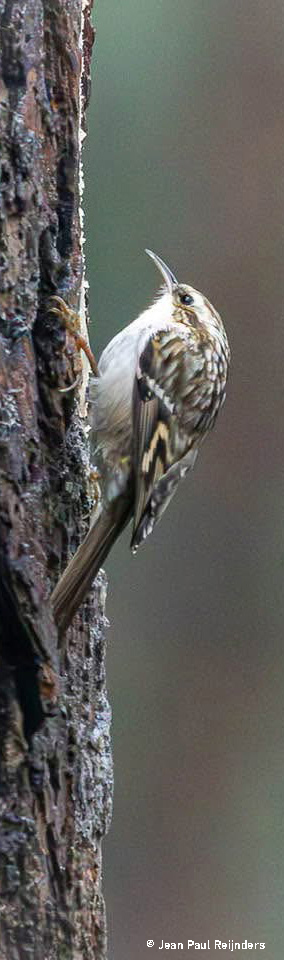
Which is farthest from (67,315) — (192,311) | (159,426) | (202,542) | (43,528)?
(202,542)

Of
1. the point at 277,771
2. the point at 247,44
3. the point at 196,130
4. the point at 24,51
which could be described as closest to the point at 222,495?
the point at 277,771

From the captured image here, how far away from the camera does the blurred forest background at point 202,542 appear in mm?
5680

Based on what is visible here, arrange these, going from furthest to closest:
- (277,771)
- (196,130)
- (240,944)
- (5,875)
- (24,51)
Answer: (196,130) < (277,771) < (240,944) < (24,51) < (5,875)

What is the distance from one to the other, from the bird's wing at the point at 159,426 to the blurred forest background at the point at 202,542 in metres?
2.59

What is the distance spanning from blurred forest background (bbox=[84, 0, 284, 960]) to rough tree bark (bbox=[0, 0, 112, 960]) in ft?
10.0

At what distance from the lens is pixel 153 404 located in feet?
10.1

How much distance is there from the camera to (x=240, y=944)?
5.55 m

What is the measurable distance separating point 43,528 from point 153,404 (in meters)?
0.78

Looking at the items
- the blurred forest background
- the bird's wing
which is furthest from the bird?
the blurred forest background

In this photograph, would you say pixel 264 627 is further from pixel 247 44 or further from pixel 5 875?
pixel 5 875

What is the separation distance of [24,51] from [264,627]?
13.4 feet

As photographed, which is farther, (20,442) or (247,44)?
(247,44)

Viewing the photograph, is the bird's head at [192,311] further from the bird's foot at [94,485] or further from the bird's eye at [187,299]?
the bird's foot at [94,485]

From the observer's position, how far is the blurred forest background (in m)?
5.68
